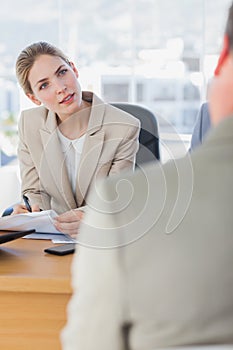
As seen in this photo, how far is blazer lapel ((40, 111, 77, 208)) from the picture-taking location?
Answer: 104 inches

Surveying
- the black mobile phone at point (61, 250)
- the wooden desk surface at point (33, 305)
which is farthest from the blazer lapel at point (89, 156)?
the wooden desk surface at point (33, 305)

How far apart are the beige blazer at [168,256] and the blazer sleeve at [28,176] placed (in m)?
1.68

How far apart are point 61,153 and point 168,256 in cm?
178

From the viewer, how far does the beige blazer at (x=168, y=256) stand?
95 cm

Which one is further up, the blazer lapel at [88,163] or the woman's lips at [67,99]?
the woman's lips at [67,99]

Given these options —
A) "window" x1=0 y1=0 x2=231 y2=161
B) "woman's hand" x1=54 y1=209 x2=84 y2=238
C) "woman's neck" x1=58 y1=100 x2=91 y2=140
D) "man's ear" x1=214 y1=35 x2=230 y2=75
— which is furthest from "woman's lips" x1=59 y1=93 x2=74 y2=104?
"window" x1=0 y1=0 x2=231 y2=161

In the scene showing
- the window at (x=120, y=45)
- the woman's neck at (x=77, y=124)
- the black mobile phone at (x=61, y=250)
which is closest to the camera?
the black mobile phone at (x=61, y=250)

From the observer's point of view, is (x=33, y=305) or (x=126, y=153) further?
(x=126, y=153)

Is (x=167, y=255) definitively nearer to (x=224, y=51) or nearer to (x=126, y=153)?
(x=224, y=51)

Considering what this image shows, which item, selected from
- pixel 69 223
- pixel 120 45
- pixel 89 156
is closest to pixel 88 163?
pixel 89 156

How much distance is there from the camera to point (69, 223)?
2.22 metres

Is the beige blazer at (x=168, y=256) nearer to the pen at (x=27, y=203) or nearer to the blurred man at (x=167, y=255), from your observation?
the blurred man at (x=167, y=255)

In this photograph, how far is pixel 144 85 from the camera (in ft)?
15.4

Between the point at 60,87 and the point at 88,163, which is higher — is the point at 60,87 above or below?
above
